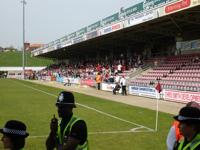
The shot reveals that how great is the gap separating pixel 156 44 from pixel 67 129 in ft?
137

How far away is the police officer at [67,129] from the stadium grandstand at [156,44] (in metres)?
20.5

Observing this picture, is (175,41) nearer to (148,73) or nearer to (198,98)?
(148,73)

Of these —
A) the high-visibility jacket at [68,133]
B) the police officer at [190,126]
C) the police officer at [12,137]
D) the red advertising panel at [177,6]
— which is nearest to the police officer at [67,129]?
the high-visibility jacket at [68,133]

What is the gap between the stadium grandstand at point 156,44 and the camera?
30.0m

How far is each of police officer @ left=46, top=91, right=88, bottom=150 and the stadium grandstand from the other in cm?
2050

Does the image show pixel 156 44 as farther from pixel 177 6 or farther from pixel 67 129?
pixel 67 129

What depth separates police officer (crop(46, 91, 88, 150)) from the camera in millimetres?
5434

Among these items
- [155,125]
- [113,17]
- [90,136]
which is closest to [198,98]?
[155,125]

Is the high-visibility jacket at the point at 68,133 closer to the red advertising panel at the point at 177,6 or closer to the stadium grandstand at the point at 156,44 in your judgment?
the stadium grandstand at the point at 156,44

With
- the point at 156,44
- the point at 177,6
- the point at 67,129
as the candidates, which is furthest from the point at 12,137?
the point at 156,44

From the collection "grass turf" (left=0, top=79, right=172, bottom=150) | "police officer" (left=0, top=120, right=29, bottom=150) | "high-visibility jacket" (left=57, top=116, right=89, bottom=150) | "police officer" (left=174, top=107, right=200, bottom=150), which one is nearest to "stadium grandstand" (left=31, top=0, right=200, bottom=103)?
"grass turf" (left=0, top=79, right=172, bottom=150)

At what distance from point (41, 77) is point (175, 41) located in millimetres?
50443

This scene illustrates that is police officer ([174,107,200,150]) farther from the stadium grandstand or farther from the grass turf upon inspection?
the stadium grandstand

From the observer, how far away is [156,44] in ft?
153
